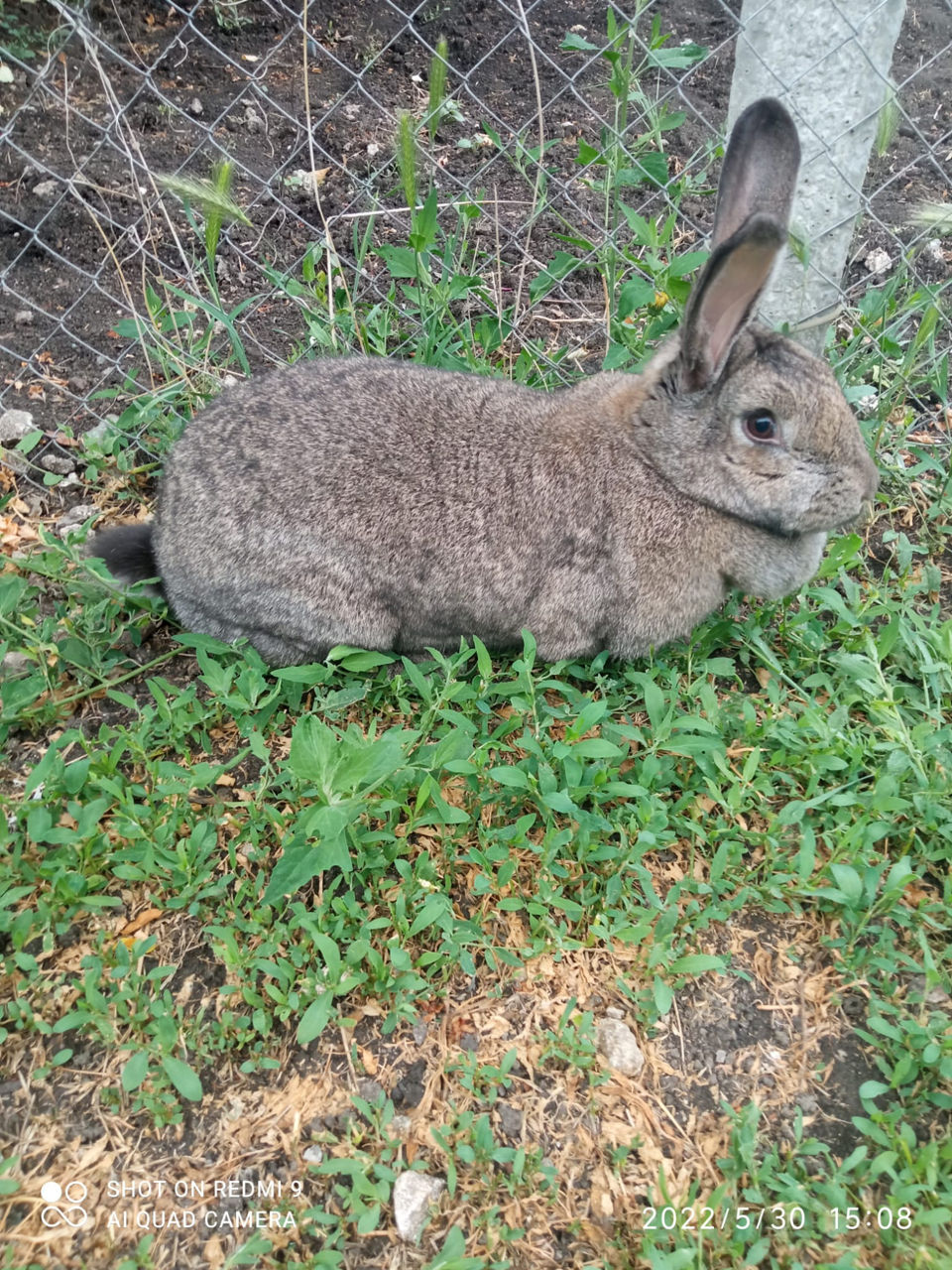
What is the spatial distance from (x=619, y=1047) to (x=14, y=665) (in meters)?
2.27

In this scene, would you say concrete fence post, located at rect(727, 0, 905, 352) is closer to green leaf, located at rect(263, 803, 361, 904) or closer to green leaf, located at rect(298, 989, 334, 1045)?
green leaf, located at rect(263, 803, 361, 904)

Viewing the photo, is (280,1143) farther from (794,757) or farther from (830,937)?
(794,757)

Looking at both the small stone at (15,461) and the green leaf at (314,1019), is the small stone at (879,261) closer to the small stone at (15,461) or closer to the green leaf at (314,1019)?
the small stone at (15,461)

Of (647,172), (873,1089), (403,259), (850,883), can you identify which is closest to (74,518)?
(403,259)

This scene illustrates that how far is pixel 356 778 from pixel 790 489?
1583 millimetres

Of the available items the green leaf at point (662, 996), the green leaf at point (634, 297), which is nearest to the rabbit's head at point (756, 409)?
the green leaf at point (634, 297)

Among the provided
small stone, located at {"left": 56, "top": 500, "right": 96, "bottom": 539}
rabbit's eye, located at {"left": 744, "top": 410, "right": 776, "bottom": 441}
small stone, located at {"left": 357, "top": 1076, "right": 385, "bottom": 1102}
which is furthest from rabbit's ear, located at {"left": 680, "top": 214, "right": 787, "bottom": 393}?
small stone, located at {"left": 56, "top": 500, "right": 96, "bottom": 539}

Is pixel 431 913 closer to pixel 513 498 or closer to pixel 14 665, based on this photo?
pixel 513 498

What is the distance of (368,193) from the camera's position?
4.26 metres

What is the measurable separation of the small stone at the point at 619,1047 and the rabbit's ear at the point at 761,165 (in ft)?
7.11

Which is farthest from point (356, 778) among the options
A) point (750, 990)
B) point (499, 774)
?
point (750, 990)

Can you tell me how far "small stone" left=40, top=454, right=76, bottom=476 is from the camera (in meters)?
3.70

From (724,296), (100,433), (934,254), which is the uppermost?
(934,254)

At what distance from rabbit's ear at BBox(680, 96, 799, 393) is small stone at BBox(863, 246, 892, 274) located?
2.02 m
